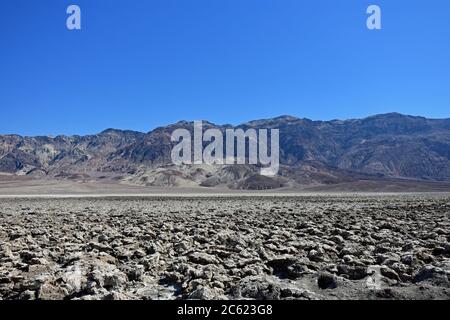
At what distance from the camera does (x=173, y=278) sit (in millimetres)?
5254

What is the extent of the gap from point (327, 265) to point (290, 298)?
5.06 ft

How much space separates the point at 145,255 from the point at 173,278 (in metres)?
1.63

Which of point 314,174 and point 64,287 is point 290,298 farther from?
point 314,174

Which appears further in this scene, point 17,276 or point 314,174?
point 314,174

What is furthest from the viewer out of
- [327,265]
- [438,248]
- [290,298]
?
[438,248]

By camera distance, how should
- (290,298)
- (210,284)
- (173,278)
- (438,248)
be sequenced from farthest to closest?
(438,248), (173,278), (210,284), (290,298)

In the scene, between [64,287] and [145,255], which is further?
[145,255]

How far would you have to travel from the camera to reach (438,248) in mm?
6715
